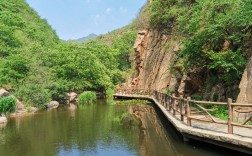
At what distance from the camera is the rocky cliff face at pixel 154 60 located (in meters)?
35.3

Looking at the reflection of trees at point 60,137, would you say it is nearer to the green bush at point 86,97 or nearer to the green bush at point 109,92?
the green bush at point 86,97

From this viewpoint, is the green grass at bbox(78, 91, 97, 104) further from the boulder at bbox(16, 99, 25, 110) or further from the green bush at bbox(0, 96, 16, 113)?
the green bush at bbox(0, 96, 16, 113)

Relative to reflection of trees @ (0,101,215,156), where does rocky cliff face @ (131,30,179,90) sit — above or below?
above

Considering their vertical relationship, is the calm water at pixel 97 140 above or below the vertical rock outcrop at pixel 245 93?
below

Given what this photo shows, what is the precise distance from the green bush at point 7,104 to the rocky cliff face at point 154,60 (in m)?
14.8

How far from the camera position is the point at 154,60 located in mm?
42938

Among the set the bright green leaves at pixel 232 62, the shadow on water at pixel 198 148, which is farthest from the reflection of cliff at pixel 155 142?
the bright green leaves at pixel 232 62

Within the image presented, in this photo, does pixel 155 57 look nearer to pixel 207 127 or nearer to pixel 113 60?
pixel 113 60

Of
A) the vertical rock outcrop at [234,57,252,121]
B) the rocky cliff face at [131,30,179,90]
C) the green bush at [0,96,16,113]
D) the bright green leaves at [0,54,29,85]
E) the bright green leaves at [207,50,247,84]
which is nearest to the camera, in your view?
the vertical rock outcrop at [234,57,252,121]

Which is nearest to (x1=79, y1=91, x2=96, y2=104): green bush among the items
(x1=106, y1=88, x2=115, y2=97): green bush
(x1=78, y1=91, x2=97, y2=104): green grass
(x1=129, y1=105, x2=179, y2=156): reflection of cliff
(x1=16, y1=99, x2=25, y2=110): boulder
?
(x1=78, y1=91, x2=97, y2=104): green grass

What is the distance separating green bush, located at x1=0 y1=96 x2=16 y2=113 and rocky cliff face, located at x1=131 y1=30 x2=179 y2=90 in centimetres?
1482

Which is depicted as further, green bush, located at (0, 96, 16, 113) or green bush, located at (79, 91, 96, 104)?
green bush, located at (79, 91, 96, 104)

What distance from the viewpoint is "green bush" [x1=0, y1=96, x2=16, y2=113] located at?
2491 cm

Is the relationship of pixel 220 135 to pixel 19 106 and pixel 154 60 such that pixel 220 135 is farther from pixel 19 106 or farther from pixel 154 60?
pixel 154 60
